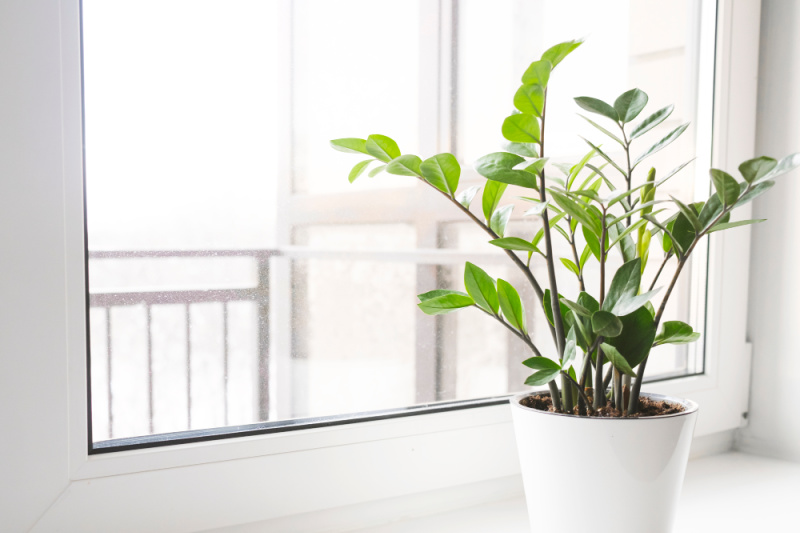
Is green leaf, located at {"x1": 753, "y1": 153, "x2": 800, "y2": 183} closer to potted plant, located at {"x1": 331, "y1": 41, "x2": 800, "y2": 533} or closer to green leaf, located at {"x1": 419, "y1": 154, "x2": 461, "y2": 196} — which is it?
potted plant, located at {"x1": 331, "y1": 41, "x2": 800, "y2": 533}

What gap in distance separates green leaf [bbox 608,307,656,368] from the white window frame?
318mm

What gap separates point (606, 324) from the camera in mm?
526

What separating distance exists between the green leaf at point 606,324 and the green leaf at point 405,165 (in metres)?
0.20

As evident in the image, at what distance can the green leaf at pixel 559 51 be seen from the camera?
1.72 feet

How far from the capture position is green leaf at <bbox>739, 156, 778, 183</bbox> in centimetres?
50

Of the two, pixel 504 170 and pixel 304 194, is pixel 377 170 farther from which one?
pixel 304 194

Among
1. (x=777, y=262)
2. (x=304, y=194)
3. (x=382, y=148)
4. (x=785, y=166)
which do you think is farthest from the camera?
(x=777, y=262)

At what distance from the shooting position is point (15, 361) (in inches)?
22.4

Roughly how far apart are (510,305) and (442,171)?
157 millimetres

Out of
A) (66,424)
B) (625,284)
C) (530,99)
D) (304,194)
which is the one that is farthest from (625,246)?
(66,424)

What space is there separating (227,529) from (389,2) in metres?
0.74

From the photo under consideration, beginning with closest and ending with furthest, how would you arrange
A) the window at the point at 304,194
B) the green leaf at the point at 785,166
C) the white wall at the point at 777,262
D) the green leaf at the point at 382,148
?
the green leaf at the point at 785,166 < the green leaf at the point at 382,148 < the window at the point at 304,194 < the white wall at the point at 777,262

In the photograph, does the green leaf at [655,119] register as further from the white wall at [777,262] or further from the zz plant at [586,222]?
the white wall at [777,262]

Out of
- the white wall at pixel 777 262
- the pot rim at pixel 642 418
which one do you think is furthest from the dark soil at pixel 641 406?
the white wall at pixel 777 262
